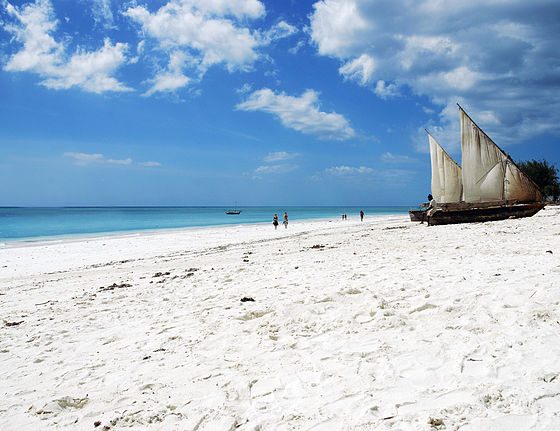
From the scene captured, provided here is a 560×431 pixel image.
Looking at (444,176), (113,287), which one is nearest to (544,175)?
(444,176)

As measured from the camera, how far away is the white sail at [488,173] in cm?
2539

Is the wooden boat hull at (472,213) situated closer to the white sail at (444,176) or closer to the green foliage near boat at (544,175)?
the white sail at (444,176)

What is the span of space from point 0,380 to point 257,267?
689 cm

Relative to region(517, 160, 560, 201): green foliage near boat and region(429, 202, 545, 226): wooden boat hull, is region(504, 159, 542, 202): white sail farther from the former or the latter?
region(517, 160, 560, 201): green foliage near boat

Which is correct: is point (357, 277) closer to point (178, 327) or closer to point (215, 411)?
point (178, 327)

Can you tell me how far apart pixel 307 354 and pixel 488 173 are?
25232 millimetres

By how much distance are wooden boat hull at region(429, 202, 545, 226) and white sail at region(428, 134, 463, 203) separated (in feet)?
21.7

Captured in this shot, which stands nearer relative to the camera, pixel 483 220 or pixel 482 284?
pixel 482 284

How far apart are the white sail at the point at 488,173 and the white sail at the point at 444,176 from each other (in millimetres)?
5012

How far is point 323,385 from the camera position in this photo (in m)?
4.08

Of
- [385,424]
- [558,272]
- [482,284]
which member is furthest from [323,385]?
[558,272]

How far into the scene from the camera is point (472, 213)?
24469 mm

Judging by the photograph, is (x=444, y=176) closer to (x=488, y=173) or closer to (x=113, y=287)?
(x=488, y=173)

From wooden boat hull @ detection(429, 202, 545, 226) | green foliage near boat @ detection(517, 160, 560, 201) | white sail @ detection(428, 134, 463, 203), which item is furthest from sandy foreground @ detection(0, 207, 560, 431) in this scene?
green foliage near boat @ detection(517, 160, 560, 201)
